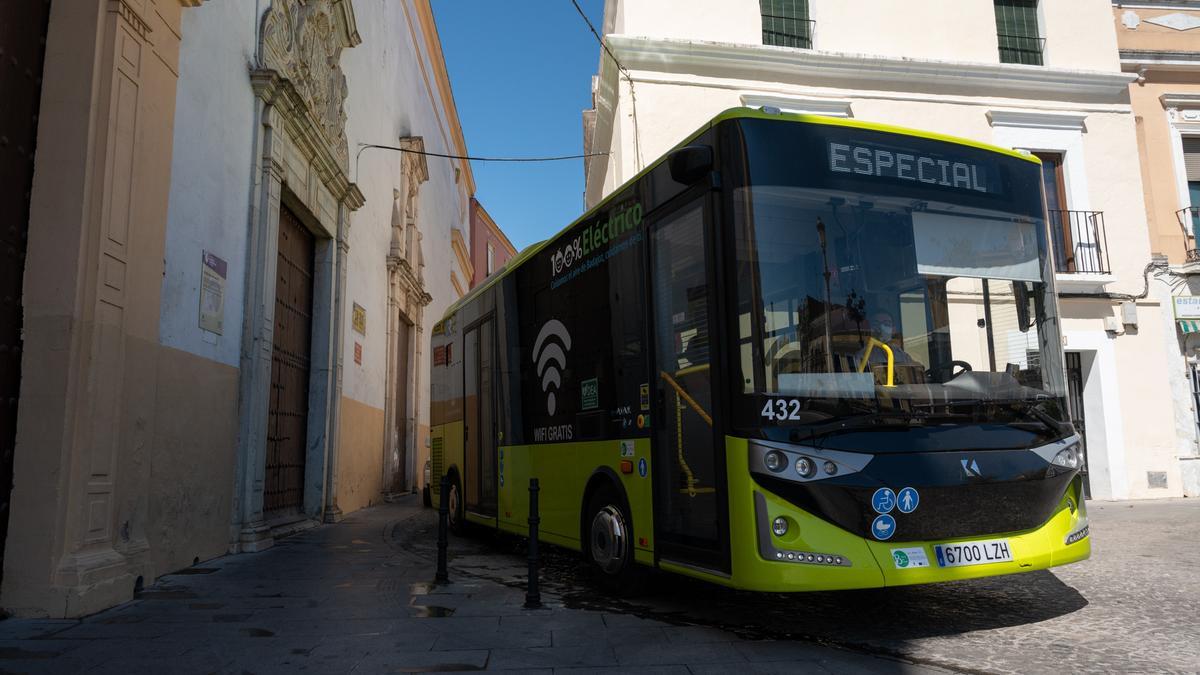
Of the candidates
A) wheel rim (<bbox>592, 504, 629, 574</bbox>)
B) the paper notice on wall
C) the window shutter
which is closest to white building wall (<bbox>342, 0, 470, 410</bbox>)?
the paper notice on wall

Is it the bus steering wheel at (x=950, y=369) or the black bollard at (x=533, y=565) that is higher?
the bus steering wheel at (x=950, y=369)

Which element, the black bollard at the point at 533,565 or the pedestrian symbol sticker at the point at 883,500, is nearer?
the pedestrian symbol sticker at the point at 883,500

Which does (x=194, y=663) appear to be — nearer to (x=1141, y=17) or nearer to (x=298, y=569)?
(x=298, y=569)

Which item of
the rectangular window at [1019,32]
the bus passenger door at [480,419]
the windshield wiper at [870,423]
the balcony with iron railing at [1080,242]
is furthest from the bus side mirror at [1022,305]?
the rectangular window at [1019,32]

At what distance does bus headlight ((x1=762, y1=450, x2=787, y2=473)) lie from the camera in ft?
14.3

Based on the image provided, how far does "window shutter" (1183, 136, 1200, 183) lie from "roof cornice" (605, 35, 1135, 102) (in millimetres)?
1669

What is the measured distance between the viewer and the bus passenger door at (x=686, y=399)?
15.6ft

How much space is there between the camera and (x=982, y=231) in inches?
200

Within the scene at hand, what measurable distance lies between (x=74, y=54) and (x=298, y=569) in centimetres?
454

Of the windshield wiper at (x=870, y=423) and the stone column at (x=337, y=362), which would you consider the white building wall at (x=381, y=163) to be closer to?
the stone column at (x=337, y=362)

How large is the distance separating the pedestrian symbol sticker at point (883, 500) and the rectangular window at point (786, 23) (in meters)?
11.3

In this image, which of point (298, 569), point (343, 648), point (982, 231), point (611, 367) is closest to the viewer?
point (343, 648)

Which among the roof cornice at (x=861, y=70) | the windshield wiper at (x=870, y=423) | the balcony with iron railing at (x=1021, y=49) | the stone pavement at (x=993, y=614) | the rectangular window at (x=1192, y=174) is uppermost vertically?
the balcony with iron railing at (x=1021, y=49)

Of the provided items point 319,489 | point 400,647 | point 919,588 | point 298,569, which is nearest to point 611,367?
point 400,647
